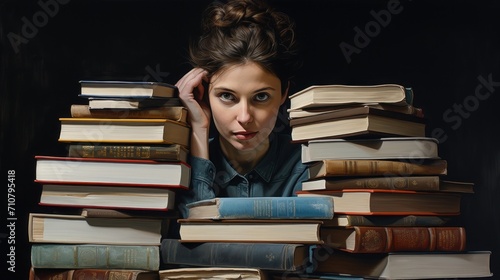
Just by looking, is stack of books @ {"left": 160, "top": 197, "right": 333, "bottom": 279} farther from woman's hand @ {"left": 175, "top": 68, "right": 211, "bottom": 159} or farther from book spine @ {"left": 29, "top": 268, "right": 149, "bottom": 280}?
woman's hand @ {"left": 175, "top": 68, "right": 211, "bottom": 159}

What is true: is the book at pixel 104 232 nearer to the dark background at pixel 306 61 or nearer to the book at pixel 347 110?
the dark background at pixel 306 61

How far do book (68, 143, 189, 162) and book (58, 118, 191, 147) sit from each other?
0.06 ft

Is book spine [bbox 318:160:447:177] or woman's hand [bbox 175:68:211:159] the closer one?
book spine [bbox 318:160:447:177]

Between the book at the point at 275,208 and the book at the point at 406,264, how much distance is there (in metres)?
0.18

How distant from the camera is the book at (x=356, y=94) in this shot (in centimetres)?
211

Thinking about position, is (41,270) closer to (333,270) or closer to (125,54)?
(125,54)

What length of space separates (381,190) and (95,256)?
0.89 m

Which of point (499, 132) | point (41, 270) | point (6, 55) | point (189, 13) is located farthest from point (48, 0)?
point (499, 132)

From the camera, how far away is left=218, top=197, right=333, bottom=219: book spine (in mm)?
1982

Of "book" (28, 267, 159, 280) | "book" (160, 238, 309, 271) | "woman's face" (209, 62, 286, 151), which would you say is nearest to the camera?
"book" (160, 238, 309, 271)

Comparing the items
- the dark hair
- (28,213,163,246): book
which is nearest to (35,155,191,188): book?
(28,213,163,246): book

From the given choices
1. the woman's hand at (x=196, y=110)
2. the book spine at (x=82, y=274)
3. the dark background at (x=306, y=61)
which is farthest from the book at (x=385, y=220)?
the book spine at (x=82, y=274)

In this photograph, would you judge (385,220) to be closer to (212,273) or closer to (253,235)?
(253,235)

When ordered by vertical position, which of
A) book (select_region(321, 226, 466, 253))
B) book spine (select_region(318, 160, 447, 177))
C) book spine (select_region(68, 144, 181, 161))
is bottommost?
book (select_region(321, 226, 466, 253))
